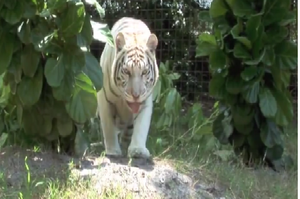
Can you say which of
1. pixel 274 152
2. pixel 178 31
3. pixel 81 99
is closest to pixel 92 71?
pixel 81 99

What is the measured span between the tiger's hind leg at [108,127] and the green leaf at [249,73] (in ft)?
3.21

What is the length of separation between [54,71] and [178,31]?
4464mm

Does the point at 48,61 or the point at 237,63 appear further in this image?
the point at 237,63

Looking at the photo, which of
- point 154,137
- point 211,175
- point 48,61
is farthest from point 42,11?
point 154,137

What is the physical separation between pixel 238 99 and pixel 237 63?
25 cm

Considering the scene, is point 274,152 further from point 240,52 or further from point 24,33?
point 24,33

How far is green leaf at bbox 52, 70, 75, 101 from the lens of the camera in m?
3.81

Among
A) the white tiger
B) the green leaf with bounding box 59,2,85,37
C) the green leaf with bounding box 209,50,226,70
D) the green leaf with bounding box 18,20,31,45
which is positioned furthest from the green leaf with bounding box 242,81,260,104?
the green leaf with bounding box 18,20,31,45

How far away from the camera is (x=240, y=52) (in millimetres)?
4410

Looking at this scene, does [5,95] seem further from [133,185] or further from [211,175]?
[211,175]

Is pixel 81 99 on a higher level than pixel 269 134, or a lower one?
higher

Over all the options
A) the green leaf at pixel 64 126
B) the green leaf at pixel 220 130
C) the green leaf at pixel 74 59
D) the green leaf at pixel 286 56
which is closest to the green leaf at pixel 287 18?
the green leaf at pixel 286 56

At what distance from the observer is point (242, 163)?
181 inches

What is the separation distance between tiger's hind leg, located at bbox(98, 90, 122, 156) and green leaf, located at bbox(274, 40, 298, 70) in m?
1.21
